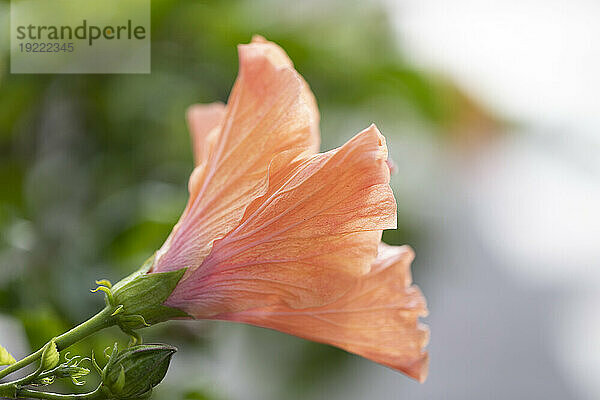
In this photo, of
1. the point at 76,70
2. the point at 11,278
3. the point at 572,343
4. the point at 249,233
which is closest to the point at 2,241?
the point at 11,278

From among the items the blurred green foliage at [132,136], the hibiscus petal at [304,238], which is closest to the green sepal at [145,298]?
the hibiscus petal at [304,238]

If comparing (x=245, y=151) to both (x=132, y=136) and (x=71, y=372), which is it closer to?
(x=71, y=372)

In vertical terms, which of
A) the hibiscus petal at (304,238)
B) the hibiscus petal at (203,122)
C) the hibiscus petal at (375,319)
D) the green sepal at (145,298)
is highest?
the hibiscus petal at (203,122)

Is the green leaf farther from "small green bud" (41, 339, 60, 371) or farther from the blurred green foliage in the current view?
the blurred green foliage

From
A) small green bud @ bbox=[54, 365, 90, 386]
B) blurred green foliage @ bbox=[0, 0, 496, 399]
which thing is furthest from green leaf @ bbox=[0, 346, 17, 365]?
blurred green foliage @ bbox=[0, 0, 496, 399]

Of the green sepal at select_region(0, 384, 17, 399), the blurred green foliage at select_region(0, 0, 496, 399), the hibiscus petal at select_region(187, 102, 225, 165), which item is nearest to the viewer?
the green sepal at select_region(0, 384, 17, 399)

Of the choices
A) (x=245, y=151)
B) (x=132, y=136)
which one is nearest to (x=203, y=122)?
(x=245, y=151)

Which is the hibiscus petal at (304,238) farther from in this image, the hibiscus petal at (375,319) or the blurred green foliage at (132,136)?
the blurred green foliage at (132,136)
